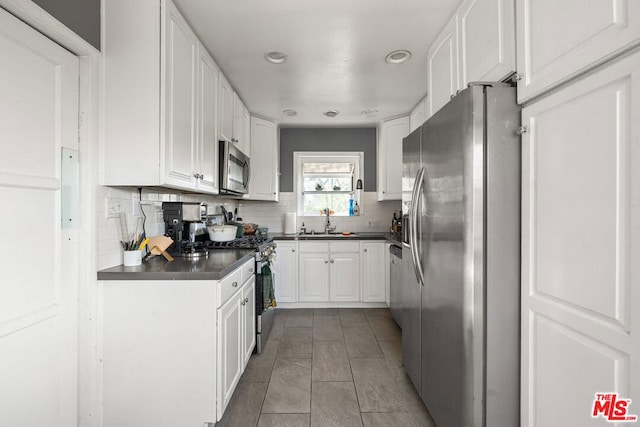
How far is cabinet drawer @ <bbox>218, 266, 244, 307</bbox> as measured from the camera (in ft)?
5.37

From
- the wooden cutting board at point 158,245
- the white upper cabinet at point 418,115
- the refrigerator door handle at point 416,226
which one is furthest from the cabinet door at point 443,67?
the wooden cutting board at point 158,245

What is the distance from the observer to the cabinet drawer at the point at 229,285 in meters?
1.64

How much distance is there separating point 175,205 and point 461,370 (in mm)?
1964

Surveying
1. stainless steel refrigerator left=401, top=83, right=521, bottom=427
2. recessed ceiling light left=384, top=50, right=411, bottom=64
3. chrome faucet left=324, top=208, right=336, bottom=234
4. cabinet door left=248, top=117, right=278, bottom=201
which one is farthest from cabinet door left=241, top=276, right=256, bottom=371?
recessed ceiling light left=384, top=50, right=411, bottom=64

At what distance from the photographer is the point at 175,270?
1615mm

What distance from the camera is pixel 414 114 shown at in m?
3.51

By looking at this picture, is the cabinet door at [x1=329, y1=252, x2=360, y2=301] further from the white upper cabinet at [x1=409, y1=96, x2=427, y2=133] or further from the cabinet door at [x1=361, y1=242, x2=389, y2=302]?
the white upper cabinet at [x1=409, y1=96, x2=427, y2=133]

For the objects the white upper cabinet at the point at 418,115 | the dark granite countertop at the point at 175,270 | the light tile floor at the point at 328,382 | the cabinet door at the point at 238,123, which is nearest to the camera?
the dark granite countertop at the point at 175,270

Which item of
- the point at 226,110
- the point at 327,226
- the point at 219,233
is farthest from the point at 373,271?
the point at 226,110

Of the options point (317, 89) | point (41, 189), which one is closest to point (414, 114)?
point (317, 89)

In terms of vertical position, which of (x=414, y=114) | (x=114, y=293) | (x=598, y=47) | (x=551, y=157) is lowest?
(x=114, y=293)

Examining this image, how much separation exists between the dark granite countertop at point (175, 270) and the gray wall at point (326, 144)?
2.62 meters

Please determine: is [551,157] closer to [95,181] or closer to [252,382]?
[95,181]

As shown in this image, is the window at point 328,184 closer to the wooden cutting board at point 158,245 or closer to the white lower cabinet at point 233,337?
the white lower cabinet at point 233,337
